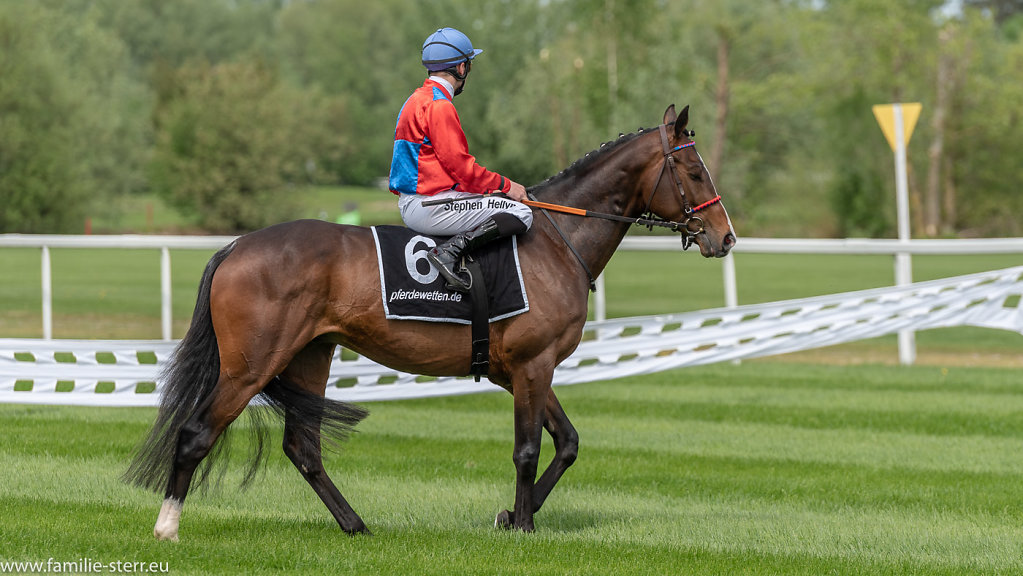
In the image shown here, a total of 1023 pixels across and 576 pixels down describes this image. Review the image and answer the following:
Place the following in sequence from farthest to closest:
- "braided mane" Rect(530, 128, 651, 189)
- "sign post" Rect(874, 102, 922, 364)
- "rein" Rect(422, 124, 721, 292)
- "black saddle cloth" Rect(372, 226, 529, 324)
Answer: "sign post" Rect(874, 102, 922, 364), "braided mane" Rect(530, 128, 651, 189), "rein" Rect(422, 124, 721, 292), "black saddle cloth" Rect(372, 226, 529, 324)

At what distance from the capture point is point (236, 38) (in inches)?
3287

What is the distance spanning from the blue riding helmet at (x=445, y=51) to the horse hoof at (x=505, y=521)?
2180 mm

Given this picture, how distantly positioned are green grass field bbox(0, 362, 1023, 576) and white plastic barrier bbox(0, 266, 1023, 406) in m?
0.22

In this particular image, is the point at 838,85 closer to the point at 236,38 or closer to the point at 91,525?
the point at 91,525

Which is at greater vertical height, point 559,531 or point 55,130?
point 55,130

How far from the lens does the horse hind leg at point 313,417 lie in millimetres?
5496

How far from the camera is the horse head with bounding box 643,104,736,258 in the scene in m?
5.88

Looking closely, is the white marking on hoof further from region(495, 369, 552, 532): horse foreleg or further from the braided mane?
the braided mane

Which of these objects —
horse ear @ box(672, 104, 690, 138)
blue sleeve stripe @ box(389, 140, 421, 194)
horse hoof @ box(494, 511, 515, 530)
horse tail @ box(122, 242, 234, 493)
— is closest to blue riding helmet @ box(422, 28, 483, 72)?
blue sleeve stripe @ box(389, 140, 421, 194)

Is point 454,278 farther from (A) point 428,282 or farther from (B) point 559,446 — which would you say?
(B) point 559,446

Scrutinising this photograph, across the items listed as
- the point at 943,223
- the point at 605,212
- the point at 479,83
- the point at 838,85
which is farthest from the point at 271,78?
the point at 605,212

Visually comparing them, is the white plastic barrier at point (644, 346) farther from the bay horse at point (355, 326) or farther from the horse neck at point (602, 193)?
the horse neck at point (602, 193)

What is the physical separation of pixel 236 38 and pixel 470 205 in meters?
82.2
